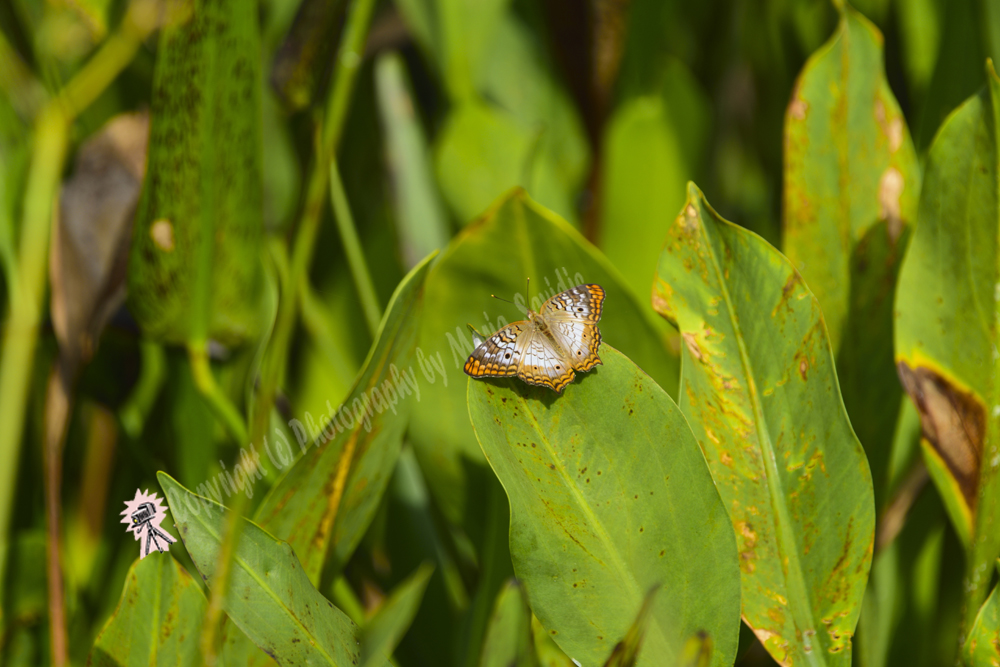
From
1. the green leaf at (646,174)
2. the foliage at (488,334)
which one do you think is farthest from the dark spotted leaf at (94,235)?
the green leaf at (646,174)

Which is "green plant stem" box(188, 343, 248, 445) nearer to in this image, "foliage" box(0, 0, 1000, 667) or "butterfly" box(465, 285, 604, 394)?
"foliage" box(0, 0, 1000, 667)

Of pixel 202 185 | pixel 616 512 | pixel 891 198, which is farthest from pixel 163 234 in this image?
pixel 891 198

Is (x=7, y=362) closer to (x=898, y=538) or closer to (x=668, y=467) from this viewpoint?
(x=668, y=467)

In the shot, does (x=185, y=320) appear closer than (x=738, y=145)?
Yes

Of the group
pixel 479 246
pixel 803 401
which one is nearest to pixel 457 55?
pixel 479 246

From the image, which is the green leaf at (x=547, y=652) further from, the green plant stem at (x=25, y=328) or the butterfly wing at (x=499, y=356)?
the green plant stem at (x=25, y=328)
